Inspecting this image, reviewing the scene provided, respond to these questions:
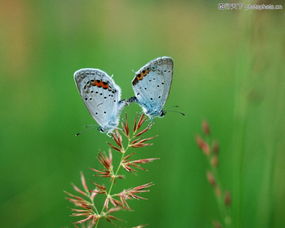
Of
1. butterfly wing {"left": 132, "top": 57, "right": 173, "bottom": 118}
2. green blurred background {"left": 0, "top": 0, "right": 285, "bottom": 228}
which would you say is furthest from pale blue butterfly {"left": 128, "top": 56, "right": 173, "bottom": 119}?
green blurred background {"left": 0, "top": 0, "right": 285, "bottom": 228}

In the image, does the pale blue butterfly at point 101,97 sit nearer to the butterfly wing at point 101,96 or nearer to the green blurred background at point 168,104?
the butterfly wing at point 101,96

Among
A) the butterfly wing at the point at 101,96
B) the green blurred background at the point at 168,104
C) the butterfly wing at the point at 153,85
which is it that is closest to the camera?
the butterfly wing at the point at 101,96

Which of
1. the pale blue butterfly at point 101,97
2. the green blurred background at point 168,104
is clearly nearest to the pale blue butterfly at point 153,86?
the pale blue butterfly at point 101,97

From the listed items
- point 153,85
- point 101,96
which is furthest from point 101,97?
point 153,85

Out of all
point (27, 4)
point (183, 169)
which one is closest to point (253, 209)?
point (183, 169)

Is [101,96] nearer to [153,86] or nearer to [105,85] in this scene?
[105,85]

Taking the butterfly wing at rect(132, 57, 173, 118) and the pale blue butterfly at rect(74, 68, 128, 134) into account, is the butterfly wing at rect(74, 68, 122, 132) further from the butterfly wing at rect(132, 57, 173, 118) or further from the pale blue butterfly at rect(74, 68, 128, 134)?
the butterfly wing at rect(132, 57, 173, 118)
